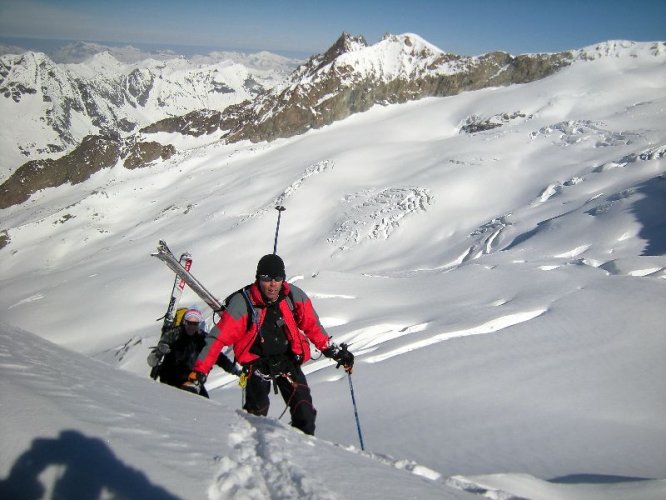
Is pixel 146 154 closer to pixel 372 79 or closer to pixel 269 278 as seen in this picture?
pixel 372 79

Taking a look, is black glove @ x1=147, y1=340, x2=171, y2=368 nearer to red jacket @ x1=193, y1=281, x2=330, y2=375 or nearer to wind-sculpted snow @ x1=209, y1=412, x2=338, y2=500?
red jacket @ x1=193, y1=281, x2=330, y2=375

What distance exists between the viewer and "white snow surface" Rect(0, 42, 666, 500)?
9.73ft

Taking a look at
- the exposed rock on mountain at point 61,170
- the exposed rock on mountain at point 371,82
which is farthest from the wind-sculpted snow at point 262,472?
the exposed rock on mountain at point 61,170

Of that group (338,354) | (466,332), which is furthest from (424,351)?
(338,354)

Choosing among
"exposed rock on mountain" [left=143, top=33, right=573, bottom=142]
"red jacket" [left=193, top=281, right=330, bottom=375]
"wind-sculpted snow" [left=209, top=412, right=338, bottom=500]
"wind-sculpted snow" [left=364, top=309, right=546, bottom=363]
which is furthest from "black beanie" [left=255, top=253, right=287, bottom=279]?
"exposed rock on mountain" [left=143, top=33, right=573, bottom=142]

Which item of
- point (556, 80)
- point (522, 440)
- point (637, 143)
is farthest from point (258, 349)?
point (556, 80)

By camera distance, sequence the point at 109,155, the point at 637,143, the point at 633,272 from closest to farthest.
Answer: the point at 633,272, the point at 637,143, the point at 109,155

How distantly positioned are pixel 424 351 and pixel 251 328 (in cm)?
490

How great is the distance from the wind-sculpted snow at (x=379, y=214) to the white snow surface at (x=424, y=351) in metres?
0.19

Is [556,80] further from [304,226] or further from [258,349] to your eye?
[258,349]

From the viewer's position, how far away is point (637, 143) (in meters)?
31.4

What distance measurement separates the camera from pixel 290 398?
5.18m

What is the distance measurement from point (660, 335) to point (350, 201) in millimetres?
32681

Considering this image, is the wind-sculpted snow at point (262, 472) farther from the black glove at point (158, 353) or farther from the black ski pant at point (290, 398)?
the black glove at point (158, 353)
